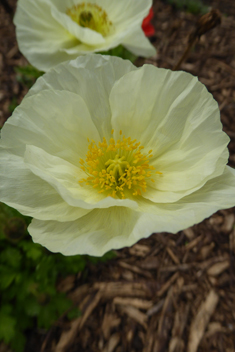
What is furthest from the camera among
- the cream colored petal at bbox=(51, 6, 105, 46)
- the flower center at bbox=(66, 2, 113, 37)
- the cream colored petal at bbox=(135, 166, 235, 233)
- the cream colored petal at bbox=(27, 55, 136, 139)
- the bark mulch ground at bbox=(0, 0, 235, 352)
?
the bark mulch ground at bbox=(0, 0, 235, 352)

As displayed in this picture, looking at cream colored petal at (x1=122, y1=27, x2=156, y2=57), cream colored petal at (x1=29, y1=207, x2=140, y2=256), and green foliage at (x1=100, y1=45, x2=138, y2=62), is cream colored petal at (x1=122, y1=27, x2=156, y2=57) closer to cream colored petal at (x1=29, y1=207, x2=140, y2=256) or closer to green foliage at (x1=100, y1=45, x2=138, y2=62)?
green foliage at (x1=100, y1=45, x2=138, y2=62)

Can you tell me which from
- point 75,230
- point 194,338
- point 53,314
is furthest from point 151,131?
point 194,338

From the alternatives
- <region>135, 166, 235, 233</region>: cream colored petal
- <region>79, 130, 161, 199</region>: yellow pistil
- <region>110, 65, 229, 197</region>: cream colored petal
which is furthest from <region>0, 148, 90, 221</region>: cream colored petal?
<region>110, 65, 229, 197</region>: cream colored petal

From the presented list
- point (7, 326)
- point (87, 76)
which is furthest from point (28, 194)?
point (7, 326)

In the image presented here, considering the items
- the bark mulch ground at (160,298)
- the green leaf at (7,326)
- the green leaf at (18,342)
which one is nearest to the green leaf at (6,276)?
the green leaf at (7,326)

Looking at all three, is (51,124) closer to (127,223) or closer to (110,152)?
(110,152)

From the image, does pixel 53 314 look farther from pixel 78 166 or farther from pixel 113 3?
pixel 113 3
